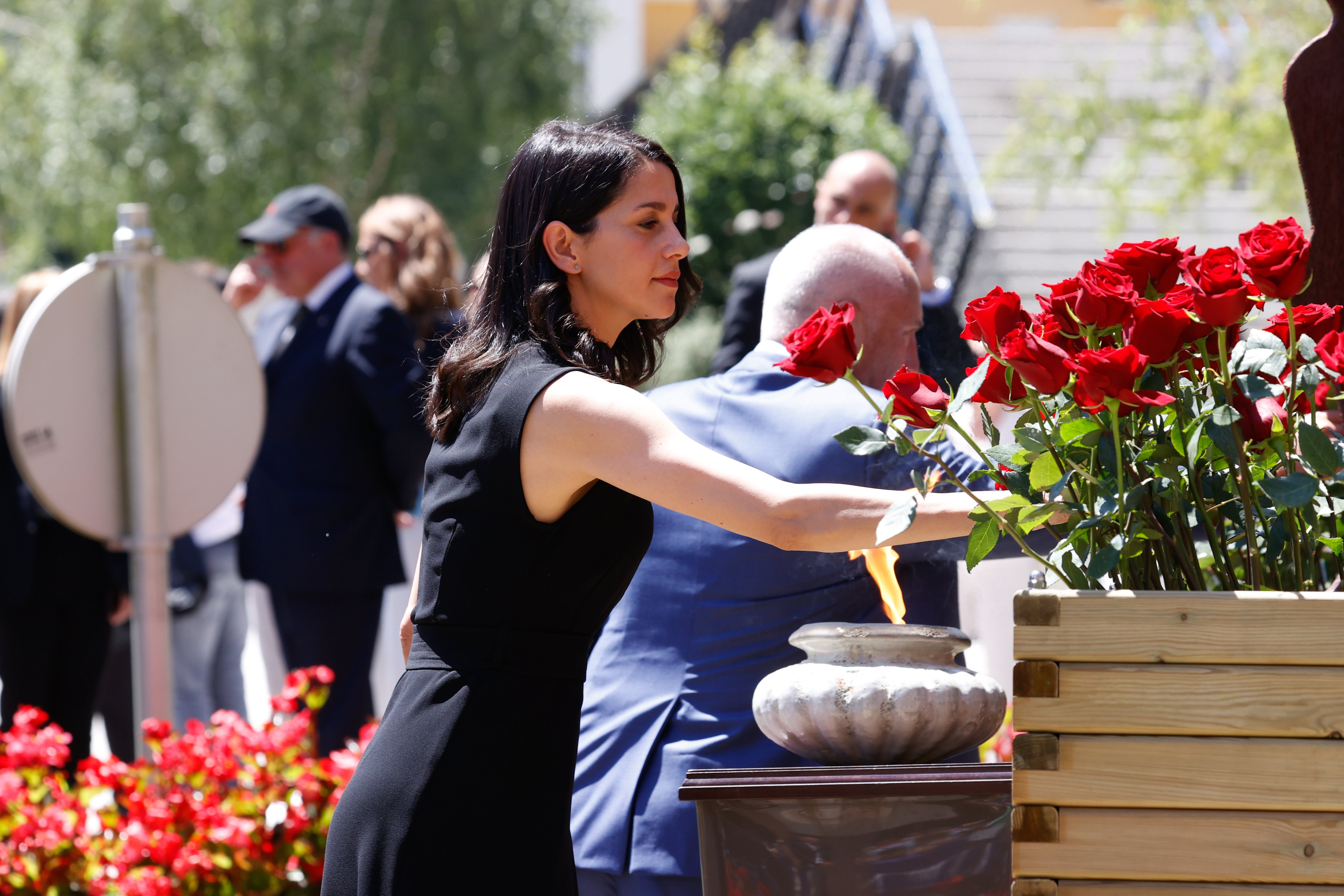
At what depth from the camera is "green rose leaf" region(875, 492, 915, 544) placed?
1595 millimetres

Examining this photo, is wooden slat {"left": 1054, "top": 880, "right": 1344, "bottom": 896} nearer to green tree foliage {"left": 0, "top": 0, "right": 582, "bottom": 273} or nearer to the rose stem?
the rose stem

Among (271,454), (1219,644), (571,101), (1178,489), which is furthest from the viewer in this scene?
(571,101)

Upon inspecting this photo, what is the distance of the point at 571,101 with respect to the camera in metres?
18.4

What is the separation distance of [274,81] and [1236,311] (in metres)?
16.3

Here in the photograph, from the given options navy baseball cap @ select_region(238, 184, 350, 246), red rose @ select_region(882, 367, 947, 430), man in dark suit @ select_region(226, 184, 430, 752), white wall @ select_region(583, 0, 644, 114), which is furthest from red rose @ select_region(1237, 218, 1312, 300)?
white wall @ select_region(583, 0, 644, 114)

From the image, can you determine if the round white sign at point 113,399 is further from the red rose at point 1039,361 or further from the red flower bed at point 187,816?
the red rose at point 1039,361

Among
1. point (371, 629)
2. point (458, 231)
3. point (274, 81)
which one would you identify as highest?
point (274, 81)

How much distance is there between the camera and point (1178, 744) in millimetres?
1436

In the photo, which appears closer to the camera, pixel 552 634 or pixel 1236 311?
pixel 1236 311

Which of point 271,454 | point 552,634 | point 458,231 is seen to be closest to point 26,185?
point 458,231

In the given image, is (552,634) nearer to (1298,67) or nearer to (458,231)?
(1298,67)

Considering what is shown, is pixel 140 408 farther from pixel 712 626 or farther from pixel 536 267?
pixel 536 267

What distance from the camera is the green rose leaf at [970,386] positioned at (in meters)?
1.55

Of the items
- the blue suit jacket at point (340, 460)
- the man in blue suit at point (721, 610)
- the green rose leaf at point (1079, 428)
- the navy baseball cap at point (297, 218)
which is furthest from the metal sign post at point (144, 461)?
the green rose leaf at point (1079, 428)
